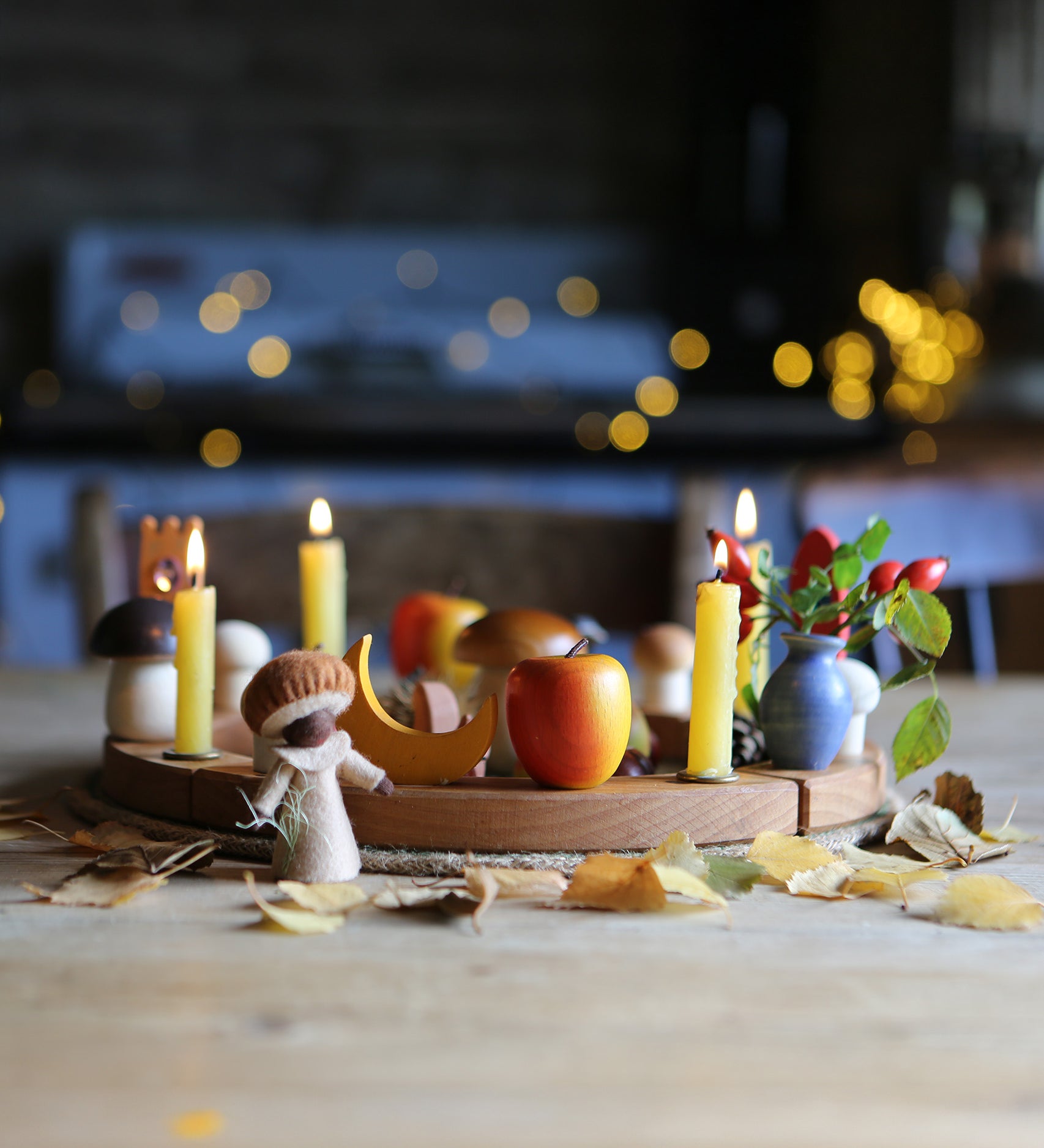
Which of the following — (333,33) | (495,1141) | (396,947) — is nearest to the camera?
(495,1141)

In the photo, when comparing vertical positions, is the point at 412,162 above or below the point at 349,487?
above

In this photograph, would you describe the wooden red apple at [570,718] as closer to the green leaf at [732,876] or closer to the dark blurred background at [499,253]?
the green leaf at [732,876]

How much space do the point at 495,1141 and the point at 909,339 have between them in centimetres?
310

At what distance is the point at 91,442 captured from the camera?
2430mm

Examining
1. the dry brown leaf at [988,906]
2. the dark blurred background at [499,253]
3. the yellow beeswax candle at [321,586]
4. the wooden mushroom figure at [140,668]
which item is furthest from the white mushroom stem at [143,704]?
the dark blurred background at [499,253]

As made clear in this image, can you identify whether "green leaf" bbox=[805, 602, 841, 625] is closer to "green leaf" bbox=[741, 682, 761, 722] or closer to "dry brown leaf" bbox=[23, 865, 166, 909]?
"green leaf" bbox=[741, 682, 761, 722]

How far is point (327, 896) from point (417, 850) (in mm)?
63

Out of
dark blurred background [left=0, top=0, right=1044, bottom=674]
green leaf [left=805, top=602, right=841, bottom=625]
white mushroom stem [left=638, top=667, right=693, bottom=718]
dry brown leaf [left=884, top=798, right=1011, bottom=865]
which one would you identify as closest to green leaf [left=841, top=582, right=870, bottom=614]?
green leaf [left=805, top=602, right=841, bottom=625]

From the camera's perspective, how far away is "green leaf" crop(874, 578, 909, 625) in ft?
1.88

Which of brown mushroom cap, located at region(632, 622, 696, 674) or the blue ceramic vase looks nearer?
the blue ceramic vase

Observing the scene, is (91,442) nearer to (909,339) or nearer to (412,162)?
(412,162)

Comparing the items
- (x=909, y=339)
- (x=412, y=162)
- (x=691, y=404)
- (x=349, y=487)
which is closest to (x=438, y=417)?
(x=349, y=487)

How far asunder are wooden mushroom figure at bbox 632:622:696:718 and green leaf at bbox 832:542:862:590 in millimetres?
189

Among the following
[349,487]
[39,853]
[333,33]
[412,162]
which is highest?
[333,33]
